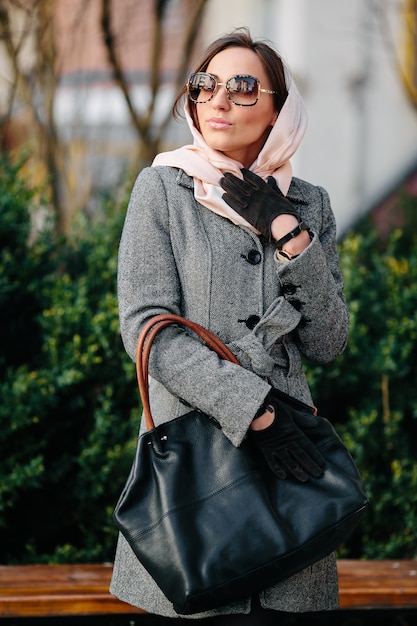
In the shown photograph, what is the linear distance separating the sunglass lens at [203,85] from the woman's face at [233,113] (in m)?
0.01

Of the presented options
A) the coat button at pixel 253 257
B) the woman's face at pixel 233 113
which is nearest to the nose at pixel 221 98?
the woman's face at pixel 233 113

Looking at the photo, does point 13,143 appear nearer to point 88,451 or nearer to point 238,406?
point 88,451

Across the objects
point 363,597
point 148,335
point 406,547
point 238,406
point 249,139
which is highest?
point 249,139

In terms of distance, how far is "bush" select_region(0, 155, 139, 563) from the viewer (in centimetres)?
362

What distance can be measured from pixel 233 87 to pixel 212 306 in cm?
56

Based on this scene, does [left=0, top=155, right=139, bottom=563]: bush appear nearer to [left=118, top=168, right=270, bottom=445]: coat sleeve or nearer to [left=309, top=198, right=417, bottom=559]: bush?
[left=309, top=198, right=417, bottom=559]: bush

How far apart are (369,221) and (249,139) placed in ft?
9.86

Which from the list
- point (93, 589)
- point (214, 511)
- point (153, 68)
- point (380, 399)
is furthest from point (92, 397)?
point (153, 68)

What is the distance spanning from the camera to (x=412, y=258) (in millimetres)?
4312

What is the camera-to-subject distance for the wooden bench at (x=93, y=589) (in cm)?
300

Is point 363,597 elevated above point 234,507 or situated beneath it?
situated beneath

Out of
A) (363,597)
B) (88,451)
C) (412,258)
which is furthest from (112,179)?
(363,597)

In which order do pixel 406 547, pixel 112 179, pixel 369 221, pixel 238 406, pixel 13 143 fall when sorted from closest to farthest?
pixel 238 406
pixel 406 547
pixel 369 221
pixel 112 179
pixel 13 143

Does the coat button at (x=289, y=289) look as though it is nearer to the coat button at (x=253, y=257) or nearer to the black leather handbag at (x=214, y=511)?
the coat button at (x=253, y=257)
